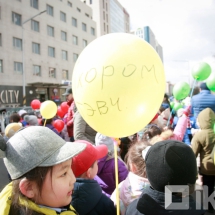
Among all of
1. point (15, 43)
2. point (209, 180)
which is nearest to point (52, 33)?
point (15, 43)

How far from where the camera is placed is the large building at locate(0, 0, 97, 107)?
765 inches

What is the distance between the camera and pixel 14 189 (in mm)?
1129

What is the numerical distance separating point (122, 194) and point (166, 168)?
593 millimetres

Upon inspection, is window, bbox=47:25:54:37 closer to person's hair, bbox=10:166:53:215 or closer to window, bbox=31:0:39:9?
window, bbox=31:0:39:9

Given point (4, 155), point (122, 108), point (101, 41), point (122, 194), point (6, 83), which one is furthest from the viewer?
point (6, 83)

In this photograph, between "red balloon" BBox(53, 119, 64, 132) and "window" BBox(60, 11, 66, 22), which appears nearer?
"red balloon" BBox(53, 119, 64, 132)

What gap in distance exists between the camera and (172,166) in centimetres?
116

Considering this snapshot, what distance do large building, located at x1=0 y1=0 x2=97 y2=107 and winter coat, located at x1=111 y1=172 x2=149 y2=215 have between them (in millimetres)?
17404

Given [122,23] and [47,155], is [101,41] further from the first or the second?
[122,23]

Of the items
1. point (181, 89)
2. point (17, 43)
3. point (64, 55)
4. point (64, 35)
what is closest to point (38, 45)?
point (17, 43)

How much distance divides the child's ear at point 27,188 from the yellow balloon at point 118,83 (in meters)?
0.54

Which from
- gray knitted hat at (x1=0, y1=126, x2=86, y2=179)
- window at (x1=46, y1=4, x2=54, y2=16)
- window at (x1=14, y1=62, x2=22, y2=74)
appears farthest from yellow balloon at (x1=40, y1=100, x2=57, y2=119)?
window at (x1=46, y1=4, x2=54, y2=16)

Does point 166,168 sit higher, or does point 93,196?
point 166,168

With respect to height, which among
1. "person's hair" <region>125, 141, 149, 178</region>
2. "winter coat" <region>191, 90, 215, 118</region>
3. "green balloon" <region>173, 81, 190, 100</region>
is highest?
"green balloon" <region>173, 81, 190, 100</region>
